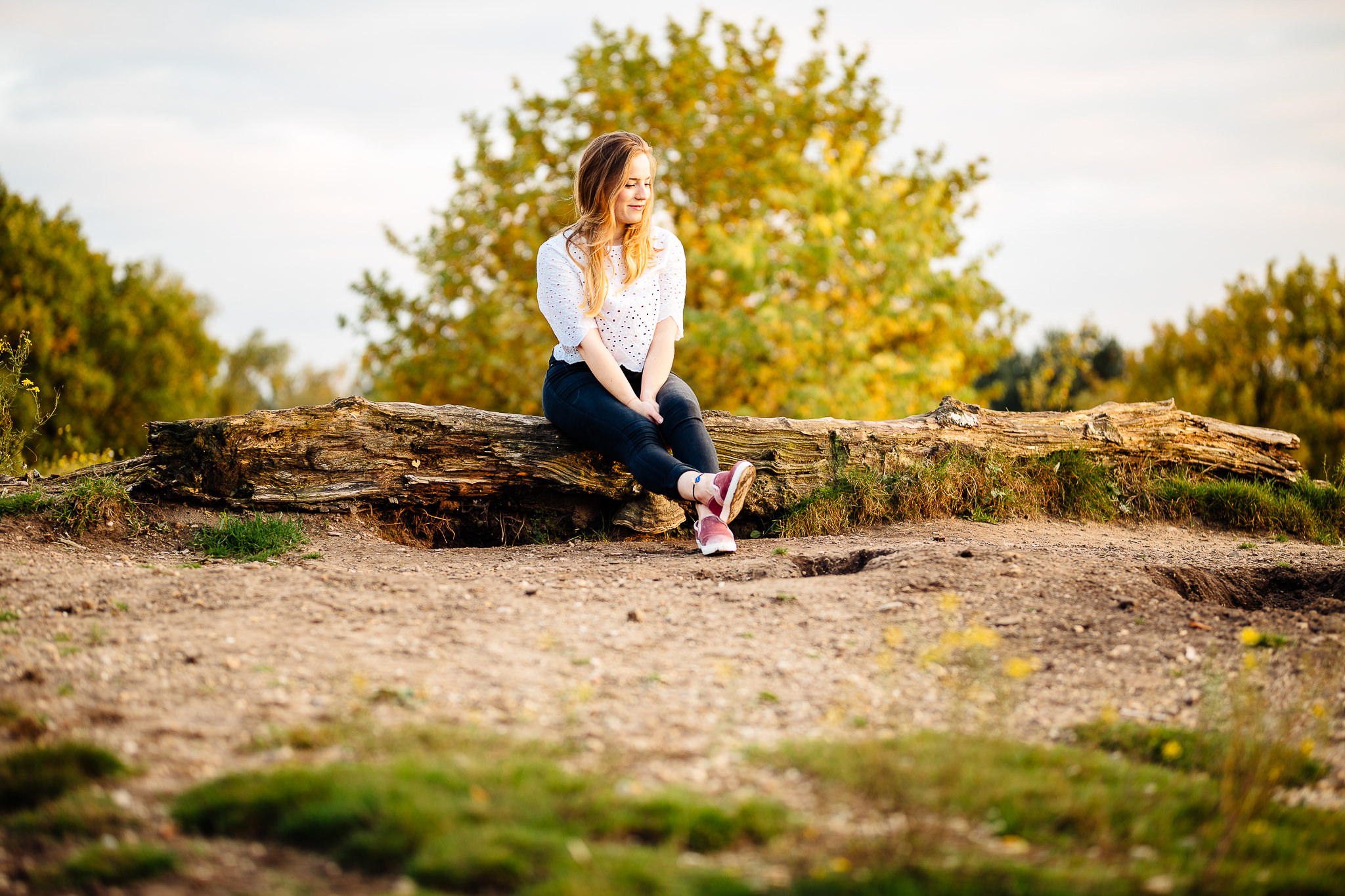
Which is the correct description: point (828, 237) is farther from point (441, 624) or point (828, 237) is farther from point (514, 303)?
point (441, 624)

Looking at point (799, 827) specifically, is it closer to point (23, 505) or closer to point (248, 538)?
point (248, 538)

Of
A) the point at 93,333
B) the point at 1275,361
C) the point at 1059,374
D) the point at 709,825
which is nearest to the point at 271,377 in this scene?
the point at 93,333

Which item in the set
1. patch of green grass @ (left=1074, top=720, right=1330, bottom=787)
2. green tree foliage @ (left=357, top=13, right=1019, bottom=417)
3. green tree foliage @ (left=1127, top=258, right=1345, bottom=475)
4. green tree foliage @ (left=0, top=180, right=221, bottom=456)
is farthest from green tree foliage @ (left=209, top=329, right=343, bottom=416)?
patch of green grass @ (left=1074, top=720, right=1330, bottom=787)

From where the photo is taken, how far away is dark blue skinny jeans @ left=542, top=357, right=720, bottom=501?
191 inches

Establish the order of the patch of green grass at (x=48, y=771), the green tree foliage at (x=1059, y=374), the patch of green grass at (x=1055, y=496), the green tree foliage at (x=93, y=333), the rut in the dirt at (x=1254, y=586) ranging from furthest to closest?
the green tree foliage at (x=1059, y=374) < the green tree foliage at (x=93, y=333) < the patch of green grass at (x=1055, y=496) < the rut in the dirt at (x=1254, y=586) < the patch of green grass at (x=48, y=771)

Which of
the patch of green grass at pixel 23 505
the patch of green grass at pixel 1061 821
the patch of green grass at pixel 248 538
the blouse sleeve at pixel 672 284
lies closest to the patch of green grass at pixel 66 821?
the patch of green grass at pixel 1061 821

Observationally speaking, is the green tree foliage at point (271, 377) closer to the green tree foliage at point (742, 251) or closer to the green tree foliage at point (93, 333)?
the green tree foliage at point (93, 333)

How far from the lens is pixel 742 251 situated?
10531 mm

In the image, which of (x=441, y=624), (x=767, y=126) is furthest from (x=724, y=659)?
(x=767, y=126)

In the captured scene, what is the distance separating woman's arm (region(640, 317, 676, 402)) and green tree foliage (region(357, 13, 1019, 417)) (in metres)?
5.26

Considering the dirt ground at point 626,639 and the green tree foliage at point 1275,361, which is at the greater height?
the green tree foliage at point 1275,361

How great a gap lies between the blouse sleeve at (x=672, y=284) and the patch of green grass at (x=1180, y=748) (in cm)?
330

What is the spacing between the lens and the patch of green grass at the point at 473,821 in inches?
72.7

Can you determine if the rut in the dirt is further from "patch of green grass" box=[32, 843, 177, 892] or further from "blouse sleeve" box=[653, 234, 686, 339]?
"patch of green grass" box=[32, 843, 177, 892]
